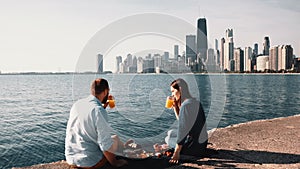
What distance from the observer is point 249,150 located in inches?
244

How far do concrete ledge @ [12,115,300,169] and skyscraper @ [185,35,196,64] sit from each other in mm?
2276

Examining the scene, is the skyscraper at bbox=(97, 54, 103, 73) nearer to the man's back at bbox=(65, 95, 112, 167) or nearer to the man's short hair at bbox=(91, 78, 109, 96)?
the man's short hair at bbox=(91, 78, 109, 96)

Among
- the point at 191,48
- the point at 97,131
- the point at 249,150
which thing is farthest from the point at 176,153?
the point at 191,48

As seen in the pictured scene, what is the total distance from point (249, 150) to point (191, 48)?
329cm

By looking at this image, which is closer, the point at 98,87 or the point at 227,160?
the point at 98,87

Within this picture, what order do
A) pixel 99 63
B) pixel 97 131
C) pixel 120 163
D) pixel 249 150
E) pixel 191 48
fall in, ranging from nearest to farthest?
pixel 97 131 → pixel 120 163 → pixel 249 150 → pixel 99 63 → pixel 191 48

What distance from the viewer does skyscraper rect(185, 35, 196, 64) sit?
7422 millimetres

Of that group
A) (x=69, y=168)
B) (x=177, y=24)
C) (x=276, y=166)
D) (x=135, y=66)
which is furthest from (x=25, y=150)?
(x=276, y=166)

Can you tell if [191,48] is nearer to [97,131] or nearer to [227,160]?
[227,160]

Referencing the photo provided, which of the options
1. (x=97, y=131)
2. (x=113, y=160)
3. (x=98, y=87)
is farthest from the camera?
(x=113, y=160)

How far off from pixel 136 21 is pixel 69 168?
11.0ft

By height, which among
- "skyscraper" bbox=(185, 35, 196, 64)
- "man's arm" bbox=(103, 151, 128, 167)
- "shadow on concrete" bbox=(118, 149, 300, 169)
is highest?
"skyscraper" bbox=(185, 35, 196, 64)

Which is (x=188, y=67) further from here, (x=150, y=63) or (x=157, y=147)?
(x=157, y=147)

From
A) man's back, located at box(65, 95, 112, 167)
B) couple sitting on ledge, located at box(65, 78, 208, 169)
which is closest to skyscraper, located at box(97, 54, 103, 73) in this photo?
couple sitting on ledge, located at box(65, 78, 208, 169)
